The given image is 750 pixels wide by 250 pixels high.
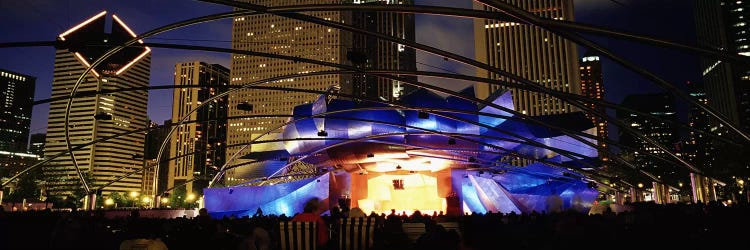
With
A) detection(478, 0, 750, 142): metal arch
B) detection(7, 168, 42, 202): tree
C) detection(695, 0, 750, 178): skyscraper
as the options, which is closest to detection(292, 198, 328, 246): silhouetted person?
detection(478, 0, 750, 142): metal arch

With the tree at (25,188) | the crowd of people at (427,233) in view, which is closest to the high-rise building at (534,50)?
the tree at (25,188)

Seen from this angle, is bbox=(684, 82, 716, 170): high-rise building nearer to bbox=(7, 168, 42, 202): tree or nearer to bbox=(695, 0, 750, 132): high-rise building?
bbox=(695, 0, 750, 132): high-rise building

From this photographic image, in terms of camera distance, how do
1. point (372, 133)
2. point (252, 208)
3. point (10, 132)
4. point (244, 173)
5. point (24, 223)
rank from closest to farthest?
point (24, 223) < point (372, 133) < point (252, 208) < point (244, 173) < point (10, 132)

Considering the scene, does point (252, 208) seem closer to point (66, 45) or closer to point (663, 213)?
point (66, 45)

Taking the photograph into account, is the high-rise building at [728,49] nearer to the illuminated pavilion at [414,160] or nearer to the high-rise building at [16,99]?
the illuminated pavilion at [414,160]

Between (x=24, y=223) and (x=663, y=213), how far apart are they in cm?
2127

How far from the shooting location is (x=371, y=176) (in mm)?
52719

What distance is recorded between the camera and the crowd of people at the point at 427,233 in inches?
347

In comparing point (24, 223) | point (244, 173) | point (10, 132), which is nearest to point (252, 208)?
point (244, 173)

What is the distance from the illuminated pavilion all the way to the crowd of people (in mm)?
17954

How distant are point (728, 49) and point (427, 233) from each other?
164 meters

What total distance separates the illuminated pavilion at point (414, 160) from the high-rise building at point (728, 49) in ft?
372

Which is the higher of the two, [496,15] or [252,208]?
[496,15]

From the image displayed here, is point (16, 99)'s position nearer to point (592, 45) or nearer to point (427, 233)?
point (592, 45)
